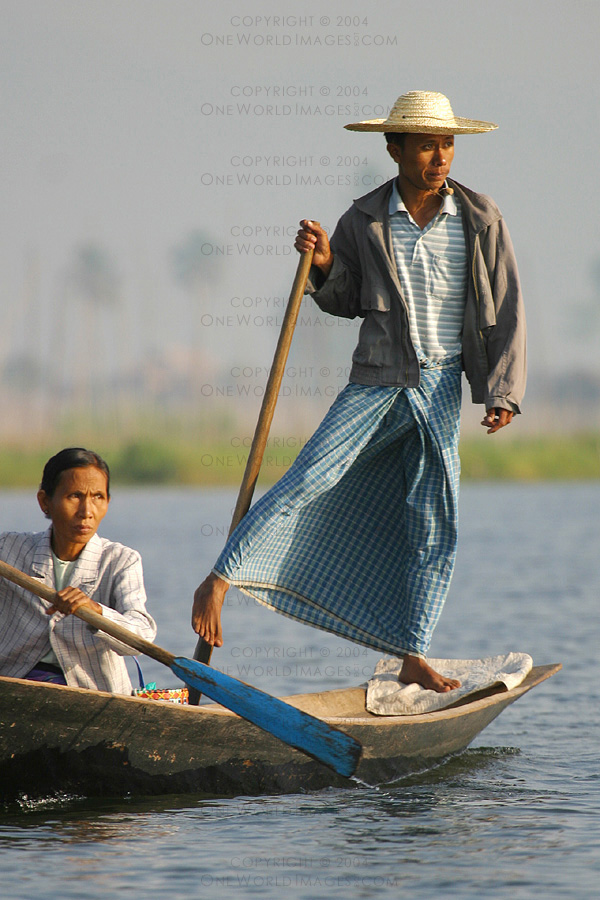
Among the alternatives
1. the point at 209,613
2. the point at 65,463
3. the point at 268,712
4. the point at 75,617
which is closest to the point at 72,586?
the point at 75,617

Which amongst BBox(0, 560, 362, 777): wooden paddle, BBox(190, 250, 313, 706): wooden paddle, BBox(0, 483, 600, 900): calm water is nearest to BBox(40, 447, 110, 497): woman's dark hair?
BBox(0, 560, 362, 777): wooden paddle

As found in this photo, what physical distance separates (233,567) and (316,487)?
385mm

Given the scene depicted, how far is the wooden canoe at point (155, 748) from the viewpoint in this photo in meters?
3.60

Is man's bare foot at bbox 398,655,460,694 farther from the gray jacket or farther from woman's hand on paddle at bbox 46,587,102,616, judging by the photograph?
woman's hand on paddle at bbox 46,587,102,616

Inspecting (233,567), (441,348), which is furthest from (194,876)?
(441,348)

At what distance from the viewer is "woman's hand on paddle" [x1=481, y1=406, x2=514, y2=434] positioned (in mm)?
4418

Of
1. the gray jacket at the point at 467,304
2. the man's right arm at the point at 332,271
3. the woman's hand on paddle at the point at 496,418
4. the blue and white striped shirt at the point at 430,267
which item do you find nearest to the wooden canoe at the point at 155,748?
the woman's hand on paddle at the point at 496,418

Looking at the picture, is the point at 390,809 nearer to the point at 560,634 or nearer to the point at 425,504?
the point at 425,504

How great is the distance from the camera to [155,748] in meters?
3.84

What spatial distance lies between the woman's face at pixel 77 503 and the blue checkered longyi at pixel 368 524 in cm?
50

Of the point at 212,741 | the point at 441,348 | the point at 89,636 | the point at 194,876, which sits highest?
the point at 441,348

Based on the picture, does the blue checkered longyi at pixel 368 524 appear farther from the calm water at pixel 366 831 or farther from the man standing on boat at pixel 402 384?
the calm water at pixel 366 831

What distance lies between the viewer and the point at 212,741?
12.9 ft

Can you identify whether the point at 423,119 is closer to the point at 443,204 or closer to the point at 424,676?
the point at 443,204
